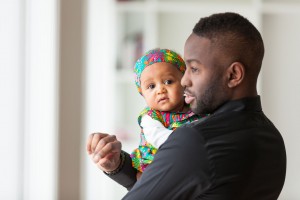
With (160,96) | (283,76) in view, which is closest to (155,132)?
(160,96)

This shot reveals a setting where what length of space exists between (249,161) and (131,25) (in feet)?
13.0

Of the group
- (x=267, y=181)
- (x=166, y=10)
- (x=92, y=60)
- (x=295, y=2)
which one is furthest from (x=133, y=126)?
(x=267, y=181)

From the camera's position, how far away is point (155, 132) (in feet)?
4.60

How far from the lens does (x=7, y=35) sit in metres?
3.91

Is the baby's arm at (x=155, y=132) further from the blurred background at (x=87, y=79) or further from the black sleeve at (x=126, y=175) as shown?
the blurred background at (x=87, y=79)

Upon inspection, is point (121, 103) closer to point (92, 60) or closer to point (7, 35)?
point (92, 60)

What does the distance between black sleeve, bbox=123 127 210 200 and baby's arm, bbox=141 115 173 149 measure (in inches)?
12.1

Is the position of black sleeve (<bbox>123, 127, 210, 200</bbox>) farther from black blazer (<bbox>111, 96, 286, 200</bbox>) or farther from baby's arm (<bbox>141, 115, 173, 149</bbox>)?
baby's arm (<bbox>141, 115, 173, 149</bbox>)

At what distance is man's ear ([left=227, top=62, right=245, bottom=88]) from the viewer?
1.09 metres

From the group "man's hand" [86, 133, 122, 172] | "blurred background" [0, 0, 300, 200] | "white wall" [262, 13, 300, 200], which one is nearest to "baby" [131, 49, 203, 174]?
"man's hand" [86, 133, 122, 172]

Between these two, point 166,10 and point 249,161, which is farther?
point 166,10

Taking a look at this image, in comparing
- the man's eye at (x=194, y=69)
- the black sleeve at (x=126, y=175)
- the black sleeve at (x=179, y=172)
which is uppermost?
the man's eye at (x=194, y=69)

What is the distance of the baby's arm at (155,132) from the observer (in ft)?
4.55

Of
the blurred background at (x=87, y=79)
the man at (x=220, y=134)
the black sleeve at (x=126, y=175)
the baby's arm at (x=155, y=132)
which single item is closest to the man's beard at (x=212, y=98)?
the man at (x=220, y=134)
